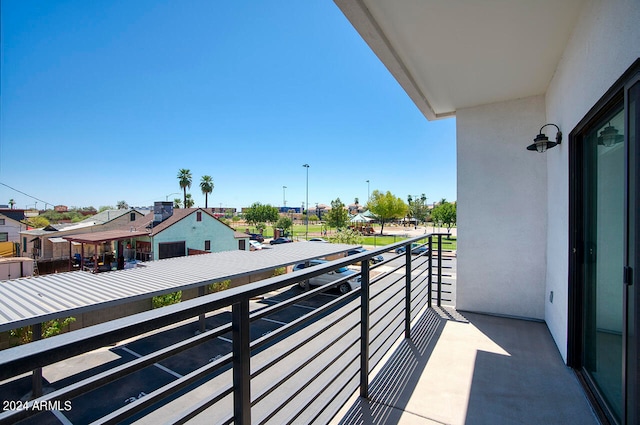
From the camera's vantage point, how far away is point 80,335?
0.56 meters

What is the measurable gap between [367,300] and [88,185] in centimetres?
5778

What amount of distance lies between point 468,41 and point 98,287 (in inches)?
339

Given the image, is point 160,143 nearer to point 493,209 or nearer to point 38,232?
point 38,232

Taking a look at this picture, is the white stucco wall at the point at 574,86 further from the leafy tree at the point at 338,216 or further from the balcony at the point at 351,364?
the leafy tree at the point at 338,216

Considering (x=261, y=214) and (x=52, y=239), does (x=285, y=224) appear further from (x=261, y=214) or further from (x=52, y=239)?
(x=52, y=239)

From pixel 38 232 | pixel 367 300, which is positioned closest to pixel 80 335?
pixel 367 300

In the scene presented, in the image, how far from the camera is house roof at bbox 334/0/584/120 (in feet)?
6.81

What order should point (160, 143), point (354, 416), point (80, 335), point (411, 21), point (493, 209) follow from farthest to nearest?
point (160, 143), point (493, 209), point (411, 21), point (354, 416), point (80, 335)

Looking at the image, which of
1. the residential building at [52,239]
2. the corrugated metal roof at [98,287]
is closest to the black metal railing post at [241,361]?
the corrugated metal roof at [98,287]

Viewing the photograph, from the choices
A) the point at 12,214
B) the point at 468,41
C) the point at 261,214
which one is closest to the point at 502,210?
the point at 468,41

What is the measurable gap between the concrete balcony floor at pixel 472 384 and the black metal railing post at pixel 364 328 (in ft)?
0.30

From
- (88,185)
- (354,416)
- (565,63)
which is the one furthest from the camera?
(88,185)

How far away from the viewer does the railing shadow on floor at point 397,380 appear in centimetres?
174

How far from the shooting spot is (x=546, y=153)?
11.4ft
